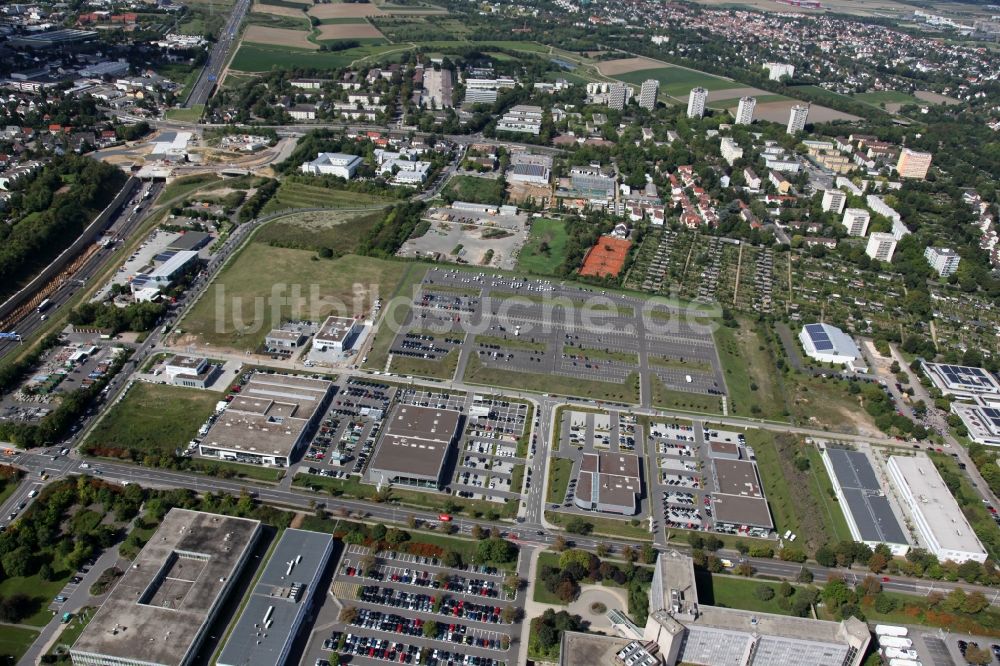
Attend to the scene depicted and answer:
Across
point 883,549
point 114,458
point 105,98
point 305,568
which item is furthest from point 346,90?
point 883,549

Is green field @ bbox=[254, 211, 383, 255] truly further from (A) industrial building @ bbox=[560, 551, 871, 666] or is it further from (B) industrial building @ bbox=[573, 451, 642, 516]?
(A) industrial building @ bbox=[560, 551, 871, 666]

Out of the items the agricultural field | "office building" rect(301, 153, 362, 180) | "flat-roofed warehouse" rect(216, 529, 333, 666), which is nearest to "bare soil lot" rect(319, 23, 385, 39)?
the agricultural field

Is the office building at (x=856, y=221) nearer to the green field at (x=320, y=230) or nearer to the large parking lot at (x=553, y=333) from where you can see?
the large parking lot at (x=553, y=333)

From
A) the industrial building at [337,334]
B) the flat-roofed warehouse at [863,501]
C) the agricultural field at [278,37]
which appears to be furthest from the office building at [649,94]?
the flat-roofed warehouse at [863,501]

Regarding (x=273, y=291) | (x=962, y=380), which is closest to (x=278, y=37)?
(x=273, y=291)

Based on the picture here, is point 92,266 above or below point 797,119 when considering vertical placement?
below

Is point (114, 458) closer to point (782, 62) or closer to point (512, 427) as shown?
point (512, 427)

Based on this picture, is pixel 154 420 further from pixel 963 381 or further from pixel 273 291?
pixel 963 381
